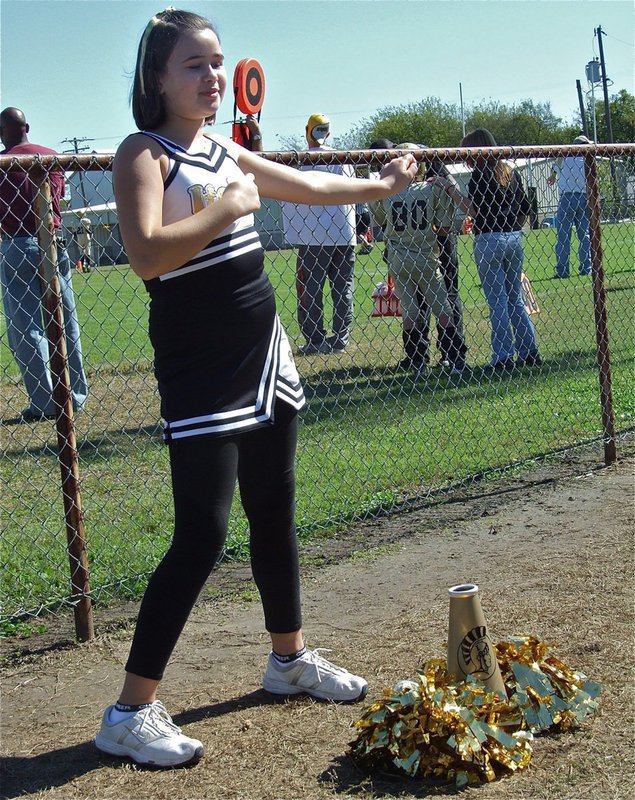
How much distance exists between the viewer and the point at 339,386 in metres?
8.21

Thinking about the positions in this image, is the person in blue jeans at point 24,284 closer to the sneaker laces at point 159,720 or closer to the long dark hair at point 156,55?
the long dark hair at point 156,55

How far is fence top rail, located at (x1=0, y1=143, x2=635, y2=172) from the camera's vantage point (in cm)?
367

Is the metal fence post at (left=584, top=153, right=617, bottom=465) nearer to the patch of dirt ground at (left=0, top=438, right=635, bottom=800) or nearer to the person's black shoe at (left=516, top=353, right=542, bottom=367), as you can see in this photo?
the patch of dirt ground at (left=0, top=438, right=635, bottom=800)

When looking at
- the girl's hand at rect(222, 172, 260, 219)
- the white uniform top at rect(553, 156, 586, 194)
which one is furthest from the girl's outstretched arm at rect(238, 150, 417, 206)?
the white uniform top at rect(553, 156, 586, 194)

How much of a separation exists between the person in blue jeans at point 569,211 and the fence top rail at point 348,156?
7.84 metres

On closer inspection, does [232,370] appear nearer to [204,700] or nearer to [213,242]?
[213,242]

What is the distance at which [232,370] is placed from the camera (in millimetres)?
2848

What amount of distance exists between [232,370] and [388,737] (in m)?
1.06

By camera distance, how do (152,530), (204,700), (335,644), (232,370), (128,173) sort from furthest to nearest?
1. (152,530)
2. (335,644)
3. (204,700)
4. (232,370)
5. (128,173)

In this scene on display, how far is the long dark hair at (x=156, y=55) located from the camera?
277 centimetres

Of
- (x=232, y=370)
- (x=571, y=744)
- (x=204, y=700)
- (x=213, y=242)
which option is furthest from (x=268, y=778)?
(x=213, y=242)

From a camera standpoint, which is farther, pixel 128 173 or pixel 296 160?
pixel 296 160

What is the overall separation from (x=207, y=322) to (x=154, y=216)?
33 centimetres

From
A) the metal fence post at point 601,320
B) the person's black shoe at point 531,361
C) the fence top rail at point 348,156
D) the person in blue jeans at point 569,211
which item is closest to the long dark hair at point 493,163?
the person's black shoe at point 531,361
